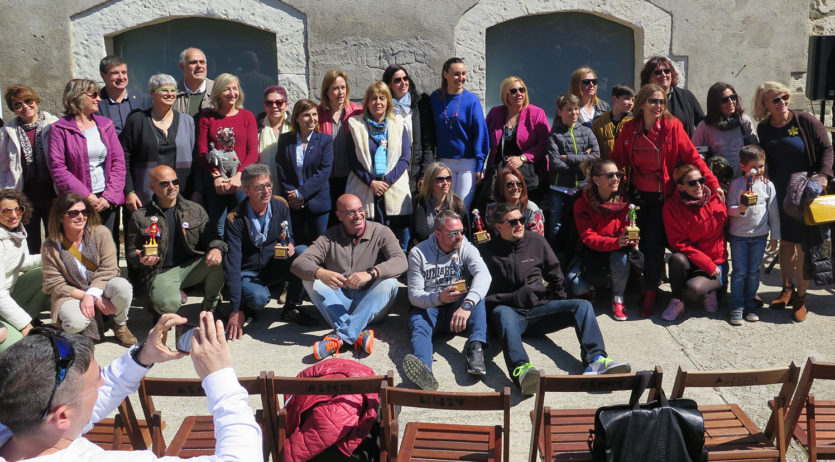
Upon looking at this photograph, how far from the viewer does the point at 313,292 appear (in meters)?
5.60

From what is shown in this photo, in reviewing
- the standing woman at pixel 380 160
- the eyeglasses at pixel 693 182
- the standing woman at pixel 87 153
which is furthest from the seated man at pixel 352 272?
the eyeglasses at pixel 693 182

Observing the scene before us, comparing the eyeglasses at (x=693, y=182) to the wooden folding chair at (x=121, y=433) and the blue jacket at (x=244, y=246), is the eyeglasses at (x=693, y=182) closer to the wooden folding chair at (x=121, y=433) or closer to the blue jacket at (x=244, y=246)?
the blue jacket at (x=244, y=246)

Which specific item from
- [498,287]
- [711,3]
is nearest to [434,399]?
[498,287]

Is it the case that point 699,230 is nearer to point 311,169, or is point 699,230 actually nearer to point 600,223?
point 600,223

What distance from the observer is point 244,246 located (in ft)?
19.4

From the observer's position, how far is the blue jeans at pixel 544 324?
500 cm

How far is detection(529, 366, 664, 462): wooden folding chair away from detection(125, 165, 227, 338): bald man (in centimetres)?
302

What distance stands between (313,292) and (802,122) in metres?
3.85

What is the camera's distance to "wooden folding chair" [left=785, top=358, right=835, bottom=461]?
340 centimetres

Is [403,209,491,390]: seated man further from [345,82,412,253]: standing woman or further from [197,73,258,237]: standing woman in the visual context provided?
[197,73,258,237]: standing woman

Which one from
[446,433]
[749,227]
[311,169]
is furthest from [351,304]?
[749,227]

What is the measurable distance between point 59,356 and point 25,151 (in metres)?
4.42

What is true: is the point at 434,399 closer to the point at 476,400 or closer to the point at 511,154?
the point at 476,400

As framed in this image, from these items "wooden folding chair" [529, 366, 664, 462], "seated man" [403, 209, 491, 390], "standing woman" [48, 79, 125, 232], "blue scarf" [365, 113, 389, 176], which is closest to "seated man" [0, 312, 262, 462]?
"wooden folding chair" [529, 366, 664, 462]
